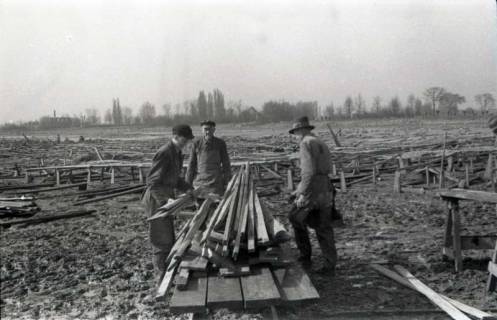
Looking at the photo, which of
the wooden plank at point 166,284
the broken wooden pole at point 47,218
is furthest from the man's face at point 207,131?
the broken wooden pole at point 47,218

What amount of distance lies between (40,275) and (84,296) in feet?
3.92

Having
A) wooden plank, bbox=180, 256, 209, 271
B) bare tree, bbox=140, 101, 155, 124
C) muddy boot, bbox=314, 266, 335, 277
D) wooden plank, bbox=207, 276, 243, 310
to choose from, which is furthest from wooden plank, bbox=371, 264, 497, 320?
bare tree, bbox=140, 101, 155, 124

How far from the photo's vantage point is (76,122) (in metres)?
76.3

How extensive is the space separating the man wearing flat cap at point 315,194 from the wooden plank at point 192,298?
5.98ft

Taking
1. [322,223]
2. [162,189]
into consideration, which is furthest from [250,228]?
[162,189]

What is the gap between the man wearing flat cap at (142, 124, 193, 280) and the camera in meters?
5.09

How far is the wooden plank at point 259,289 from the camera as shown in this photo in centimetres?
334

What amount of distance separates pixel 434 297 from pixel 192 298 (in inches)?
96.0

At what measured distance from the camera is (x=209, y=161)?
7293 mm

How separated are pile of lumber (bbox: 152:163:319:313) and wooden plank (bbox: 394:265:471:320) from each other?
4.48 feet

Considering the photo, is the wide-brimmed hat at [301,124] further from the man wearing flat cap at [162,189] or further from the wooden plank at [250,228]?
the man wearing flat cap at [162,189]

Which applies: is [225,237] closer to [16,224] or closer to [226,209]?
[226,209]

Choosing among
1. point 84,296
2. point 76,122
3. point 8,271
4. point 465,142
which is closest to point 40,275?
point 8,271

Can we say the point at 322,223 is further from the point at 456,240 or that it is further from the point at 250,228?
the point at 456,240
